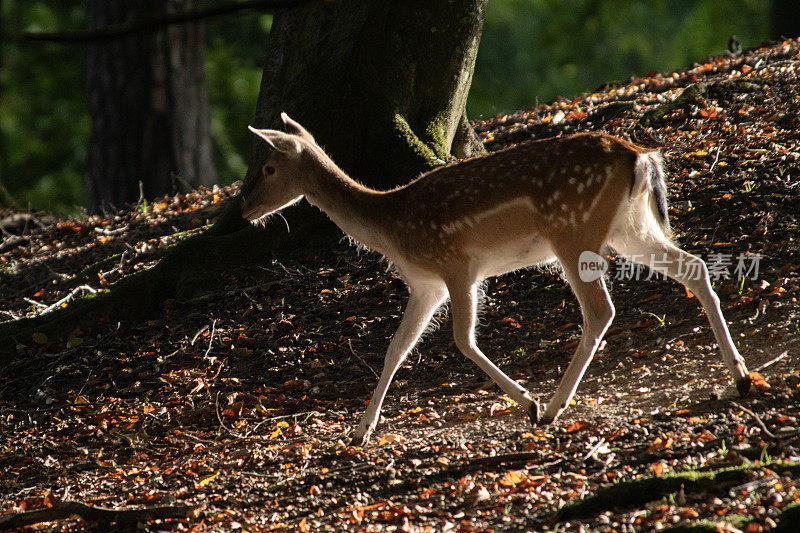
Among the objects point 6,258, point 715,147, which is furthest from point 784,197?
point 6,258

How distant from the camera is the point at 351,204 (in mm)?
5820

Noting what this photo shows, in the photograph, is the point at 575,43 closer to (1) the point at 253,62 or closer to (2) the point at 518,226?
(1) the point at 253,62

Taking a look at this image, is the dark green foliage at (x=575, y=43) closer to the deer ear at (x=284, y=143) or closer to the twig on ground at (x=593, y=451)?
the deer ear at (x=284, y=143)

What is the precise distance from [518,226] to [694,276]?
3.43 ft

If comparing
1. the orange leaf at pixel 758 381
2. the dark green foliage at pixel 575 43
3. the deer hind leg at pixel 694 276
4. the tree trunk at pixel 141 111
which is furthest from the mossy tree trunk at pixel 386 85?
the dark green foliage at pixel 575 43

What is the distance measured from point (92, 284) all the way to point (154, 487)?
3722mm

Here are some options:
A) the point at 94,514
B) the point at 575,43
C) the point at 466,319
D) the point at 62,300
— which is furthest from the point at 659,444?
the point at 575,43

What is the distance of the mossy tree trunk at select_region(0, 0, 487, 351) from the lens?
296 inches

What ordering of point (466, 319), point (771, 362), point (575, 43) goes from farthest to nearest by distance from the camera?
point (575, 43) < point (466, 319) < point (771, 362)

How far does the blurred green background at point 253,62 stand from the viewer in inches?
795

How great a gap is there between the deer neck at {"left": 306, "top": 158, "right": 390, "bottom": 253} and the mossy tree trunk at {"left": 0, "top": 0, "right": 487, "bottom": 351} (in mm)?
1664

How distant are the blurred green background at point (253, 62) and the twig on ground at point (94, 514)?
525 inches

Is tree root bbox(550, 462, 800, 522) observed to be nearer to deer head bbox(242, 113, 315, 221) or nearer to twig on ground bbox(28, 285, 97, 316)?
deer head bbox(242, 113, 315, 221)

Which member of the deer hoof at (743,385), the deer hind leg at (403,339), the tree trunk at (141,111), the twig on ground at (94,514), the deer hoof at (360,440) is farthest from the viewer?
the tree trunk at (141,111)
